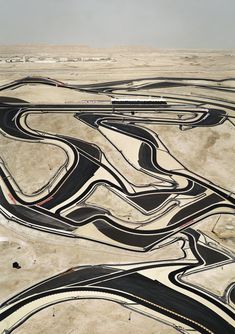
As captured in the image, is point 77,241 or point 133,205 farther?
point 133,205

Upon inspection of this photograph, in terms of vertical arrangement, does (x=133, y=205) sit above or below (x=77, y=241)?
above

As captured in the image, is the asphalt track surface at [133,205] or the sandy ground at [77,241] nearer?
the sandy ground at [77,241]

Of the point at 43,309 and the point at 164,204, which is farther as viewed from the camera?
the point at 164,204

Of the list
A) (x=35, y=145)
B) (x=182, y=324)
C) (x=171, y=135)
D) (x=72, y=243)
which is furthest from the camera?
(x=171, y=135)

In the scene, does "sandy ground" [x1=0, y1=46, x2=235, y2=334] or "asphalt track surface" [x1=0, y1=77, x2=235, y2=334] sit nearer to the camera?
"sandy ground" [x1=0, y1=46, x2=235, y2=334]

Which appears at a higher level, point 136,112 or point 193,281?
point 136,112

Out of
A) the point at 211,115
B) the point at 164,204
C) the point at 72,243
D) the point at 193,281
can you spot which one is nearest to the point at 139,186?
the point at 164,204

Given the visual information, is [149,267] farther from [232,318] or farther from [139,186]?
[139,186]

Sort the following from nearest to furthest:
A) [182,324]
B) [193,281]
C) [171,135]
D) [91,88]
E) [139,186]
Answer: [182,324] → [193,281] → [139,186] → [171,135] → [91,88]
